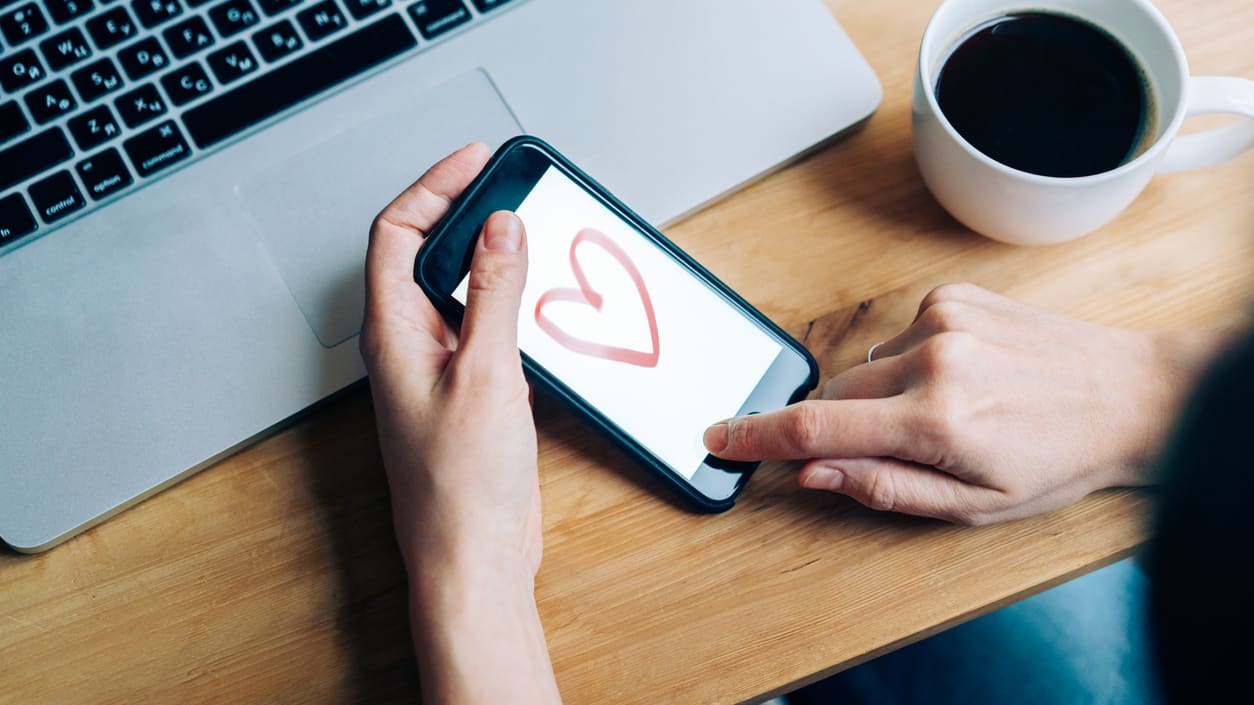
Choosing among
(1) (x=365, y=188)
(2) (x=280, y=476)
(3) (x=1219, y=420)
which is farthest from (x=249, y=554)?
(3) (x=1219, y=420)

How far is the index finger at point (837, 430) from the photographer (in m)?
0.45

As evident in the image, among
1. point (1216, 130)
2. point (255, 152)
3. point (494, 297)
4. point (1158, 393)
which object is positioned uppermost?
point (255, 152)

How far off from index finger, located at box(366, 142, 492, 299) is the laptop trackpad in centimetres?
4

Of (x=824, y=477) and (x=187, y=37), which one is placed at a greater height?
(x=187, y=37)

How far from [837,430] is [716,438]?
0.23ft

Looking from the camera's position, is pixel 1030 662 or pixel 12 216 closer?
pixel 12 216

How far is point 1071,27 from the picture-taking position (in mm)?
492

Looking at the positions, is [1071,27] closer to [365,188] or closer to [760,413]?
[760,413]

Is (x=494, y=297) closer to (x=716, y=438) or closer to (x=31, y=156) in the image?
(x=716, y=438)

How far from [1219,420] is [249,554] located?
1.58ft

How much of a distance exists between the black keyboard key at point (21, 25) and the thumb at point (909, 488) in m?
0.52

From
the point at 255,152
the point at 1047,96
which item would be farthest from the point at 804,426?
the point at 255,152

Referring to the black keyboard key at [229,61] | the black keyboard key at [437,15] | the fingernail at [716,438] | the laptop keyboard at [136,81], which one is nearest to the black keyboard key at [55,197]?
the laptop keyboard at [136,81]

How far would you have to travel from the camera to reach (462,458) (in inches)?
17.2
